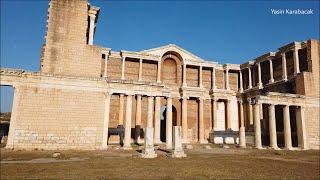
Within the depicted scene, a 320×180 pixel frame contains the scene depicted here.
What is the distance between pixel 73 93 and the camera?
23.4 m

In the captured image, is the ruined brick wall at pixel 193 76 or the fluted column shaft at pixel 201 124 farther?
the ruined brick wall at pixel 193 76

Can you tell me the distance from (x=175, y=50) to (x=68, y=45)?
16.6 m

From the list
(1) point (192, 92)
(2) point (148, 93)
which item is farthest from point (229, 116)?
(2) point (148, 93)

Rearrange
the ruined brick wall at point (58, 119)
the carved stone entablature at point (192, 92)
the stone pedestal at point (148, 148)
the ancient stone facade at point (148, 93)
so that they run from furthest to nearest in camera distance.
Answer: the carved stone entablature at point (192, 92)
the ancient stone facade at point (148, 93)
the ruined brick wall at point (58, 119)
the stone pedestal at point (148, 148)

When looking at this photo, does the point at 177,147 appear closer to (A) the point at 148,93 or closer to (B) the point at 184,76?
(A) the point at 148,93

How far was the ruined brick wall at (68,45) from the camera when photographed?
24516 mm

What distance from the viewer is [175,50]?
37.6 metres

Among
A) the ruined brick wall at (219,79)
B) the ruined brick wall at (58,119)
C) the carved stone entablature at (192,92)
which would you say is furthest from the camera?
the ruined brick wall at (219,79)

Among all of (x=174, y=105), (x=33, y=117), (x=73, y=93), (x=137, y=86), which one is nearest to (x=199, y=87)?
(x=174, y=105)

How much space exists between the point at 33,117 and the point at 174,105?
1948 centimetres

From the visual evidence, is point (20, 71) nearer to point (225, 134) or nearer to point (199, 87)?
point (199, 87)

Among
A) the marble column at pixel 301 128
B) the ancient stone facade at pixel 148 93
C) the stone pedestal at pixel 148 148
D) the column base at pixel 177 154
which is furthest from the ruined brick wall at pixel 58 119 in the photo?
the marble column at pixel 301 128

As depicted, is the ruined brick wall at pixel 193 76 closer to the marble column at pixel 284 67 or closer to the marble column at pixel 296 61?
the marble column at pixel 284 67

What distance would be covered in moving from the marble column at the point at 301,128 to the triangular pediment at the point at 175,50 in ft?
49.6
